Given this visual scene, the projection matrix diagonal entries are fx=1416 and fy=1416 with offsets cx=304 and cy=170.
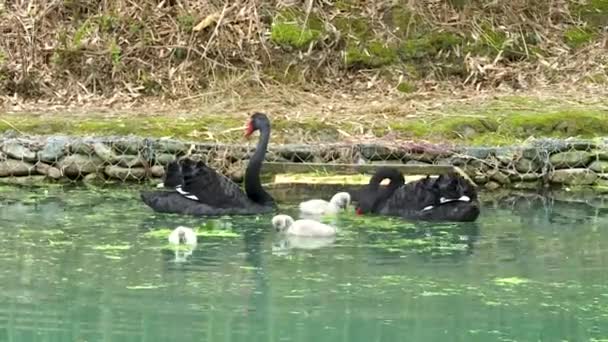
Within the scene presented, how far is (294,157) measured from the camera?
11508mm

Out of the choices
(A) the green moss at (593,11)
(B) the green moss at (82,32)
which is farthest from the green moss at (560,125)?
(B) the green moss at (82,32)

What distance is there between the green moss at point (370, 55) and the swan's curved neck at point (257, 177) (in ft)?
12.3

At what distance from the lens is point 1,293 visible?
717 cm

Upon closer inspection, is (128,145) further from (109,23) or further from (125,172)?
(109,23)

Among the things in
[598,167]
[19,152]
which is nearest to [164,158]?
[19,152]

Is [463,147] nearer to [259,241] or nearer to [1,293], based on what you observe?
[259,241]

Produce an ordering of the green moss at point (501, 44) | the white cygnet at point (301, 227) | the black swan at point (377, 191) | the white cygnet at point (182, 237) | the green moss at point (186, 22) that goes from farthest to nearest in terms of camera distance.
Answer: the green moss at point (501, 44) → the green moss at point (186, 22) → the black swan at point (377, 191) → the white cygnet at point (301, 227) → the white cygnet at point (182, 237)

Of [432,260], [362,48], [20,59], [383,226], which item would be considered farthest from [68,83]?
[432,260]

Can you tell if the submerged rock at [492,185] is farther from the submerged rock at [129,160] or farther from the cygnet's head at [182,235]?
the cygnet's head at [182,235]

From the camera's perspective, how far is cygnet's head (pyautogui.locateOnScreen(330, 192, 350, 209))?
10133mm

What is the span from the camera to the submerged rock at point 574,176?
11.4 meters

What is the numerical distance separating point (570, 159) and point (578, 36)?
390 cm

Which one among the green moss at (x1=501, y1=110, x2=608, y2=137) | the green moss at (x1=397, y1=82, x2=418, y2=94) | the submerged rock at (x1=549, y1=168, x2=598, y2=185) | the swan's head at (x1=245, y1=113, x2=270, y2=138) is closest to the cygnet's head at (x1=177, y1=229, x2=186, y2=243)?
the swan's head at (x1=245, y1=113, x2=270, y2=138)

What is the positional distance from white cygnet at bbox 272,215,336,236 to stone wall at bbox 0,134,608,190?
7.67 feet
